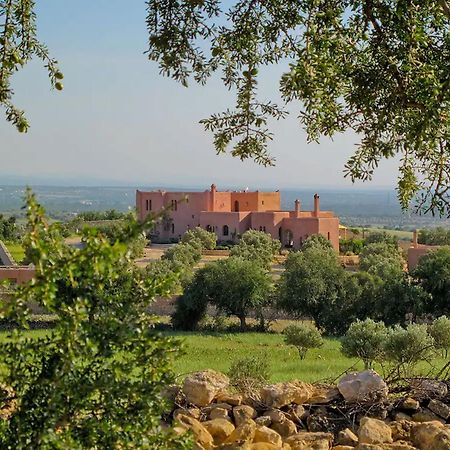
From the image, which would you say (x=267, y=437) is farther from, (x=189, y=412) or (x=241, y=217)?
(x=241, y=217)

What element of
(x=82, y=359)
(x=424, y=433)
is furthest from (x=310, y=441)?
(x=82, y=359)

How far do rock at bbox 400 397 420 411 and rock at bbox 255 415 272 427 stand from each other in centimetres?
107

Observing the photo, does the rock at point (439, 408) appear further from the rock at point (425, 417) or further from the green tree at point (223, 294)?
the green tree at point (223, 294)

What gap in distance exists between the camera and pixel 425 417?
16.8ft

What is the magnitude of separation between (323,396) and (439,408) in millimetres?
847

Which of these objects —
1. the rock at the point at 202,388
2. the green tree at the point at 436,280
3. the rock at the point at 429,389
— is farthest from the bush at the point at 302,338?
the rock at the point at 202,388

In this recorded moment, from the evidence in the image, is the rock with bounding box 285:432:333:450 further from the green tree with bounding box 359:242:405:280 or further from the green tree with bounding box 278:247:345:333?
the green tree with bounding box 359:242:405:280

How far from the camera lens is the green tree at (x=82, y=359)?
2.28 metres

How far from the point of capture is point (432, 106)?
422 centimetres

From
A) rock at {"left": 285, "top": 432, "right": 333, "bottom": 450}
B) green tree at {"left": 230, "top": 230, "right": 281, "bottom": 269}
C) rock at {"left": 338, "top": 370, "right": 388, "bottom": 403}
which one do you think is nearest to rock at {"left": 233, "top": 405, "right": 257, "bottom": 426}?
rock at {"left": 285, "top": 432, "right": 333, "bottom": 450}

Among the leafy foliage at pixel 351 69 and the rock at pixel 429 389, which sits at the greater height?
the leafy foliage at pixel 351 69

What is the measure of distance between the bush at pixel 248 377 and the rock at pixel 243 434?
1011 millimetres

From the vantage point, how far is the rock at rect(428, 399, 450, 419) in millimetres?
5152

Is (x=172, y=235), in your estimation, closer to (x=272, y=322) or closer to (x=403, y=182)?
(x=272, y=322)
